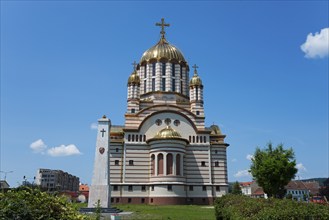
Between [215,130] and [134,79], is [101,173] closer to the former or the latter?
[134,79]

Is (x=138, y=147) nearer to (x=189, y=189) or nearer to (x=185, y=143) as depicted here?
(x=185, y=143)

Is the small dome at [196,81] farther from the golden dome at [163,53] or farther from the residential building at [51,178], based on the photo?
the residential building at [51,178]

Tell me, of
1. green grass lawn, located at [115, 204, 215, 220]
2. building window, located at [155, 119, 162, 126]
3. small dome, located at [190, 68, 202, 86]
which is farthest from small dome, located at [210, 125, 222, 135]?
green grass lawn, located at [115, 204, 215, 220]

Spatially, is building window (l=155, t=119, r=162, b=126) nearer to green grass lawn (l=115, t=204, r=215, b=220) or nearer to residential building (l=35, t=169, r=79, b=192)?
green grass lawn (l=115, t=204, r=215, b=220)

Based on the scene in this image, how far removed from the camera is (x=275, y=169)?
3284 centimetres

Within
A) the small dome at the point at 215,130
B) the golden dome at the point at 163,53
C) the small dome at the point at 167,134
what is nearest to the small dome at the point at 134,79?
the golden dome at the point at 163,53

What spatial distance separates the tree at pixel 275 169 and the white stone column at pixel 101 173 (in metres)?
18.4

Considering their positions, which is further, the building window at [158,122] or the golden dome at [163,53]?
the golden dome at [163,53]

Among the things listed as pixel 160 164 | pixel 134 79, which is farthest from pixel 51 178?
pixel 160 164

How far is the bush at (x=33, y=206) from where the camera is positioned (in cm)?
618

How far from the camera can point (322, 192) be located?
209ft

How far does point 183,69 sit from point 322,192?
1707 inches

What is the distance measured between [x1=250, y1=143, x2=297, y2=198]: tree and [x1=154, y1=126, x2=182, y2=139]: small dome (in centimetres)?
1016

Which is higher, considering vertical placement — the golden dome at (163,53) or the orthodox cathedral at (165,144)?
the golden dome at (163,53)
